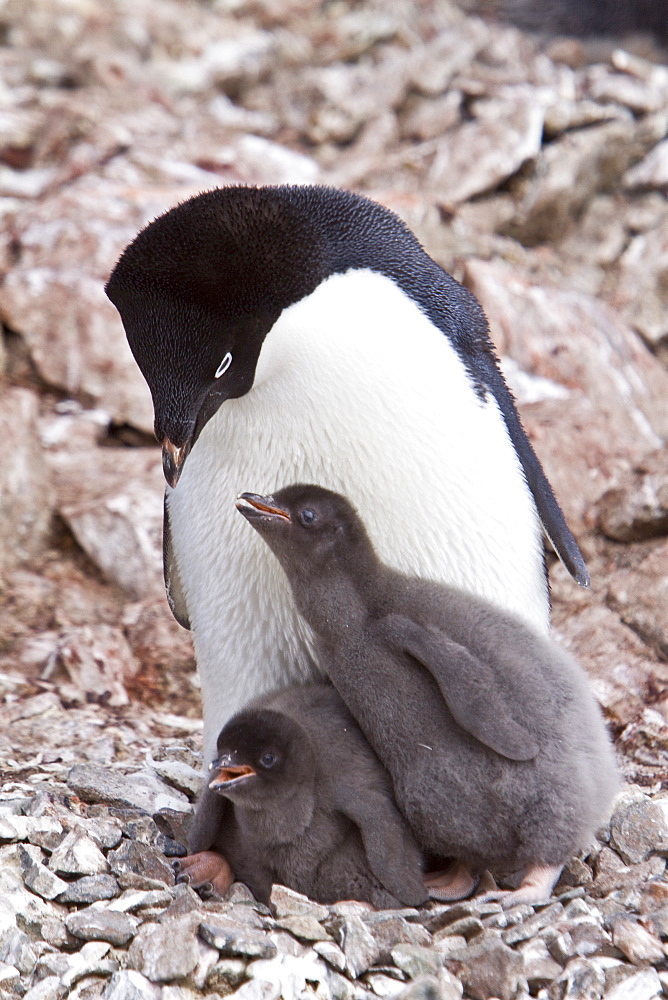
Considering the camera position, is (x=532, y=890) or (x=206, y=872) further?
(x=206, y=872)

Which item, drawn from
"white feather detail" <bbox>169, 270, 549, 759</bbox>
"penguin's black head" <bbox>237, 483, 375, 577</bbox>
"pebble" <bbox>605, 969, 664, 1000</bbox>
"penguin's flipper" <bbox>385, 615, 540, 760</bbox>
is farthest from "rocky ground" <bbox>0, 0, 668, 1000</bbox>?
"penguin's black head" <bbox>237, 483, 375, 577</bbox>

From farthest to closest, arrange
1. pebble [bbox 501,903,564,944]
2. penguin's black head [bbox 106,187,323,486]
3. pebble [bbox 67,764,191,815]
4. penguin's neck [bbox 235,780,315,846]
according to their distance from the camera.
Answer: pebble [bbox 67,764,191,815]
penguin's black head [bbox 106,187,323,486]
penguin's neck [bbox 235,780,315,846]
pebble [bbox 501,903,564,944]

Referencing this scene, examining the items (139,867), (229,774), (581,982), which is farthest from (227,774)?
(581,982)

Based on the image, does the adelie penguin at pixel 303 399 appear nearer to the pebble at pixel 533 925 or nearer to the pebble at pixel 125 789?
the pebble at pixel 125 789

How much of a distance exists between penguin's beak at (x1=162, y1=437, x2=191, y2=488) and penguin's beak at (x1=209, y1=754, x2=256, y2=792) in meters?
0.55

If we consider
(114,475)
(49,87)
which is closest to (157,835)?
(114,475)

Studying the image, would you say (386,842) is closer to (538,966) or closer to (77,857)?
(538,966)

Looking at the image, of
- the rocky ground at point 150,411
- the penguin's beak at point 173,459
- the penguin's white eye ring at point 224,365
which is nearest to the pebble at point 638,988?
the rocky ground at point 150,411

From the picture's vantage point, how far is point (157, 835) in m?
2.48

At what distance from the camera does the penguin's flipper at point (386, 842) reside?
217cm

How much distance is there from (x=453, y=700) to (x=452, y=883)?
0.37 metres

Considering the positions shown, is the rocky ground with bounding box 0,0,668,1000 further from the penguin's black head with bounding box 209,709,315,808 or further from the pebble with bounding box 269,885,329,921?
the penguin's black head with bounding box 209,709,315,808

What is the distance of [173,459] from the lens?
231cm

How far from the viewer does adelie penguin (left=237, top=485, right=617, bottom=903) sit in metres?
2.14
